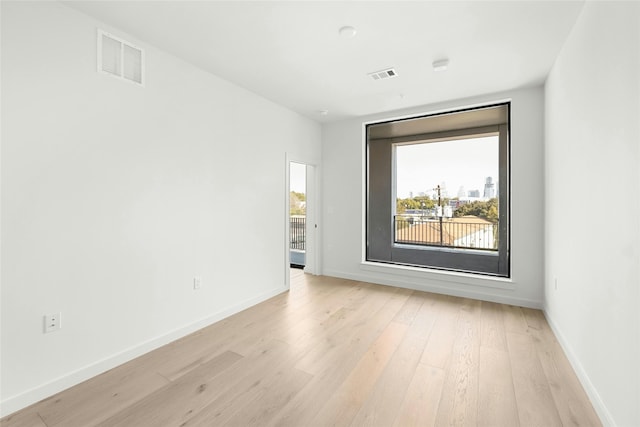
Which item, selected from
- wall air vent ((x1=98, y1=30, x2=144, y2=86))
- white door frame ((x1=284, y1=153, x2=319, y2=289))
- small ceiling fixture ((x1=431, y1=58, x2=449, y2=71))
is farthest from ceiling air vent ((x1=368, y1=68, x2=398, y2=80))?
wall air vent ((x1=98, y1=30, x2=144, y2=86))

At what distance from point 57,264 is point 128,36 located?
1840 mm

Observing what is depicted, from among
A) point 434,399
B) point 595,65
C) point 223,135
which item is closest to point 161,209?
point 223,135

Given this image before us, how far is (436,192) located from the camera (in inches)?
220

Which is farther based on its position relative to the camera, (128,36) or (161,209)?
(161,209)

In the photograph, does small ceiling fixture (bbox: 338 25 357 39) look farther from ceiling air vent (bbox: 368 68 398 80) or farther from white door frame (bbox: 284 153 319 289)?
white door frame (bbox: 284 153 319 289)

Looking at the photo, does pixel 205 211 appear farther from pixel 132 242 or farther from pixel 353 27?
pixel 353 27

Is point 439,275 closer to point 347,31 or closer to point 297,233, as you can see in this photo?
point 347,31

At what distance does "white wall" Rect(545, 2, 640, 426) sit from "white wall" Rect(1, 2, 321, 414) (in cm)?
312

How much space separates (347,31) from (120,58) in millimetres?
1820

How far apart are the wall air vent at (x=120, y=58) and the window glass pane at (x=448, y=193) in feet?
15.2

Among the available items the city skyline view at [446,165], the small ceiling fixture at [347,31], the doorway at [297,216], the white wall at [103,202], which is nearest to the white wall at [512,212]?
the doorway at [297,216]

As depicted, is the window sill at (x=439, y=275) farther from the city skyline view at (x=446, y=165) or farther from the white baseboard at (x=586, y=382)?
the city skyline view at (x=446, y=165)

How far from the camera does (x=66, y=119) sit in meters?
2.08

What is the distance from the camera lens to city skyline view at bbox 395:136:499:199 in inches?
201
